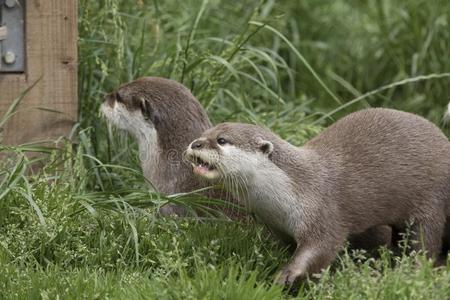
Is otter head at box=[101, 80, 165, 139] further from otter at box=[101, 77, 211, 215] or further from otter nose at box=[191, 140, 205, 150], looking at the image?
otter nose at box=[191, 140, 205, 150]

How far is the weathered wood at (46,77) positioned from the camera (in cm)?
584

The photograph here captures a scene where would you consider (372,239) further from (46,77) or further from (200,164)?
A: (46,77)

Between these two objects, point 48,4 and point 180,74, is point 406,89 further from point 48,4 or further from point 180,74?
point 48,4

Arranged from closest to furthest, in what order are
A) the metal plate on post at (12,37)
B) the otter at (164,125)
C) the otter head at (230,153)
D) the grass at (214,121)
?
the grass at (214,121) < the otter head at (230,153) < the otter at (164,125) < the metal plate on post at (12,37)

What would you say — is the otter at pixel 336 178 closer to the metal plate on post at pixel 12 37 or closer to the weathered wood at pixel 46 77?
the weathered wood at pixel 46 77

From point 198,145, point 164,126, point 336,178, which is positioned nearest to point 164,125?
point 164,126

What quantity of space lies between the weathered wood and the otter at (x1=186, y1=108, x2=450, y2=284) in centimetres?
120

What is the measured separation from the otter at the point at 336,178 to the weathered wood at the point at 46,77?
1.20 meters

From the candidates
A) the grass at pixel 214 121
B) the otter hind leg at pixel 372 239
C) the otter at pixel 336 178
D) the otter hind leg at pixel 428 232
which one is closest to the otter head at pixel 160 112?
the grass at pixel 214 121

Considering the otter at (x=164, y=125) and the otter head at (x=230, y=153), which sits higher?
the otter head at (x=230, y=153)

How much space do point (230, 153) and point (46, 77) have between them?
4.64 feet

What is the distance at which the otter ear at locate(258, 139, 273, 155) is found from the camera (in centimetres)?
489

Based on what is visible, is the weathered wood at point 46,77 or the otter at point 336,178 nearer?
the otter at point 336,178

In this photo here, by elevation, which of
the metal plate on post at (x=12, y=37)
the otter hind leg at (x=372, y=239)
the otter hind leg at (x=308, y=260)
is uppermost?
the metal plate on post at (x=12, y=37)
